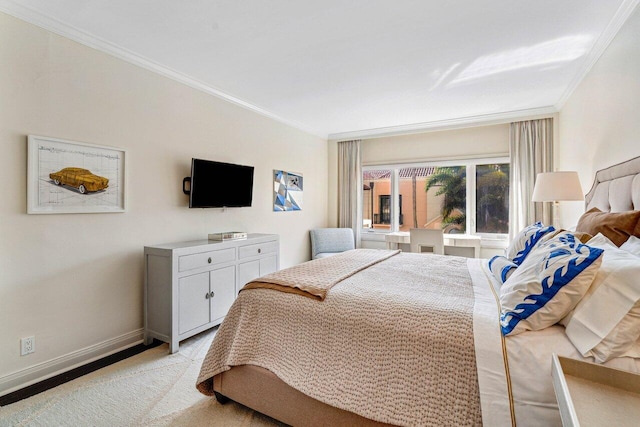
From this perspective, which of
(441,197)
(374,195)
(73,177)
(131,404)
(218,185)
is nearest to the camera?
(131,404)

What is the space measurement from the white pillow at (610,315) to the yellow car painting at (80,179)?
3.05m

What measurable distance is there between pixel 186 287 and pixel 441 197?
158 inches

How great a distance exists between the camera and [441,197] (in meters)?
4.95

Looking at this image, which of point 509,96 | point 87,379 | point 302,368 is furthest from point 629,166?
point 87,379

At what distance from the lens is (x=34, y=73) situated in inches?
81.5

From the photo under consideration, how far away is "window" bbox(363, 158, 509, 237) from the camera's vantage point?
4559mm

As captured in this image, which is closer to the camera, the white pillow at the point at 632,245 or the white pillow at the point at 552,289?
the white pillow at the point at 552,289

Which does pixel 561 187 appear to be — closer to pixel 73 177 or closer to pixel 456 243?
pixel 456 243

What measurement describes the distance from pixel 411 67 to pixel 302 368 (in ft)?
8.81

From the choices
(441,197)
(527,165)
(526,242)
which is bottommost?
(526,242)

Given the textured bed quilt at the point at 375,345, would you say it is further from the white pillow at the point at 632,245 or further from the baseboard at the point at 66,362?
the baseboard at the point at 66,362

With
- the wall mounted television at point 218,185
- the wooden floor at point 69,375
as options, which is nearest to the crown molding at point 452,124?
the wall mounted television at point 218,185

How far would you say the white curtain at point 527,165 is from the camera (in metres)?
4.05

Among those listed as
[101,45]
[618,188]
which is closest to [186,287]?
[101,45]
